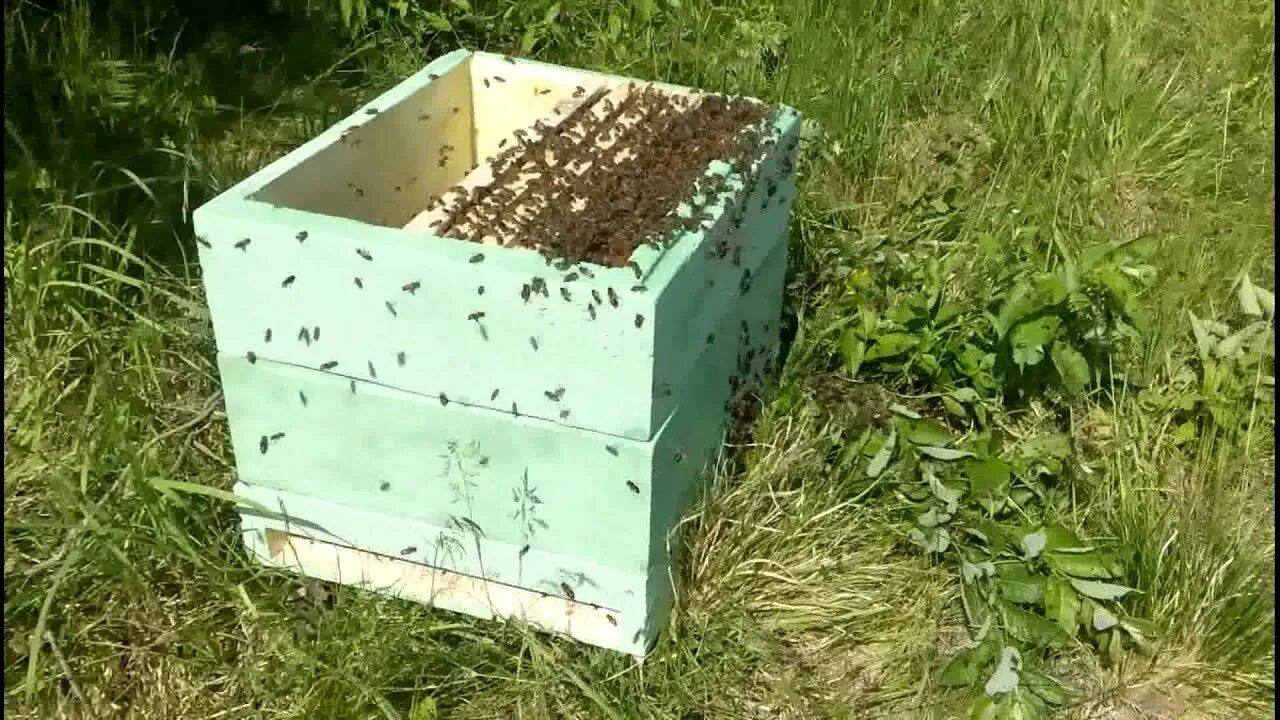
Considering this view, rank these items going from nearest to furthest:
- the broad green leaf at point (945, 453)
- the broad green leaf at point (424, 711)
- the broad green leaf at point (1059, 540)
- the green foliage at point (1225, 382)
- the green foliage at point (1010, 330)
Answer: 1. the broad green leaf at point (424, 711)
2. the broad green leaf at point (1059, 540)
3. the broad green leaf at point (945, 453)
4. the green foliage at point (1010, 330)
5. the green foliage at point (1225, 382)

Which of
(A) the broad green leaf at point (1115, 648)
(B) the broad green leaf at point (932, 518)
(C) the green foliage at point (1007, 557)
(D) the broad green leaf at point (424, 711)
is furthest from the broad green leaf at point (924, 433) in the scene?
(D) the broad green leaf at point (424, 711)

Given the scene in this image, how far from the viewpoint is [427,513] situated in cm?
199

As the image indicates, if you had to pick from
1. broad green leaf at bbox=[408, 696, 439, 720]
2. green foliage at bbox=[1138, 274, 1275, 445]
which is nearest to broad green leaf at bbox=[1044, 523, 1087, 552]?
green foliage at bbox=[1138, 274, 1275, 445]

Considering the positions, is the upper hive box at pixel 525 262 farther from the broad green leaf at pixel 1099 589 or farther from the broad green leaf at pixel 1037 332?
the broad green leaf at pixel 1099 589

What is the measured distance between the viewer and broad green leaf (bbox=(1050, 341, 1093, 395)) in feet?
7.91

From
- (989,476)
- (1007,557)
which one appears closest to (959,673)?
(1007,557)

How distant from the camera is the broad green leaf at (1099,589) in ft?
6.98

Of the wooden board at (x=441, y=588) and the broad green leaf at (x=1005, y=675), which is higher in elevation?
the wooden board at (x=441, y=588)

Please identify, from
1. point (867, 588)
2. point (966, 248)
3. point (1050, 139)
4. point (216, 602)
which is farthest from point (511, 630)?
point (1050, 139)

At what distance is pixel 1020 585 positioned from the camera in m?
2.16

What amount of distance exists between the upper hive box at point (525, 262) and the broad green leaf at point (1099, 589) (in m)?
0.80

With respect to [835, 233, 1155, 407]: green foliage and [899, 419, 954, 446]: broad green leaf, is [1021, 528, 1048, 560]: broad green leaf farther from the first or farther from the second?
[835, 233, 1155, 407]: green foliage

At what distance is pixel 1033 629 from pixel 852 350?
0.70 m

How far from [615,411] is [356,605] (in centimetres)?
63
